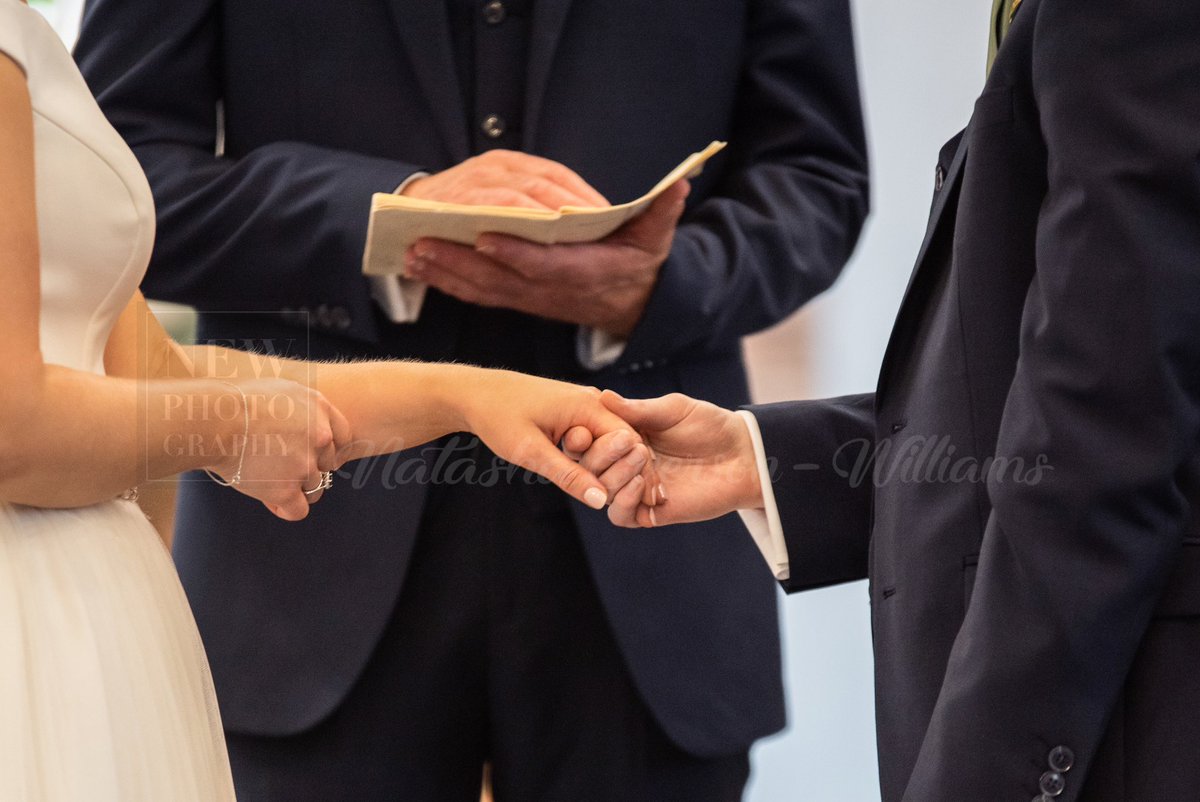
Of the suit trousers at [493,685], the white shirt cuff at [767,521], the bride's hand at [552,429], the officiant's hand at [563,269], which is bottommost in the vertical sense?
the suit trousers at [493,685]

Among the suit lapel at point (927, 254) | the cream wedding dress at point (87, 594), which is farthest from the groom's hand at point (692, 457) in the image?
the cream wedding dress at point (87, 594)

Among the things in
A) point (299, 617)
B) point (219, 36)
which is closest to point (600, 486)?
point (299, 617)

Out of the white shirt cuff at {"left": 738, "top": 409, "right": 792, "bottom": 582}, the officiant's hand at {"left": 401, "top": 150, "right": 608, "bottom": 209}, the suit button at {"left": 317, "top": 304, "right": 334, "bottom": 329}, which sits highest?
the officiant's hand at {"left": 401, "top": 150, "right": 608, "bottom": 209}

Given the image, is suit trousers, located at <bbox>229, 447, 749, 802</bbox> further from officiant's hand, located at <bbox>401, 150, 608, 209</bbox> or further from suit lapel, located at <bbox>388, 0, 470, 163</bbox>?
suit lapel, located at <bbox>388, 0, 470, 163</bbox>

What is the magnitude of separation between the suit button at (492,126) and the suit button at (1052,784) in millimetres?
983

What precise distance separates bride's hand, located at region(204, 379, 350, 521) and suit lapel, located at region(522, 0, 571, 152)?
0.52 m

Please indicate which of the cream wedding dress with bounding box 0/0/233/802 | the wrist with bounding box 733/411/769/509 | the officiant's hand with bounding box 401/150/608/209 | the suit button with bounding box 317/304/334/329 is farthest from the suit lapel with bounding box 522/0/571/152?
the cream wedding dress with bounding box 0/0/233/802

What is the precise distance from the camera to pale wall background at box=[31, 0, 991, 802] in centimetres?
300

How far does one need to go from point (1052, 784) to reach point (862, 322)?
2228 millimetres

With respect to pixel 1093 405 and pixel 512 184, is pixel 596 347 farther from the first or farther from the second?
pixel 1093 405

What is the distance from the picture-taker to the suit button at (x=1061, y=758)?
1041mm

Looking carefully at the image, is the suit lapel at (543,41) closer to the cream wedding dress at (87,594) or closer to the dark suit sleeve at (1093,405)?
the cream wedding dress at (87,594)

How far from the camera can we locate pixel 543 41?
5.47ft

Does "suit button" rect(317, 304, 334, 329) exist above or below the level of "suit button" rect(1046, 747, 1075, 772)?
above
